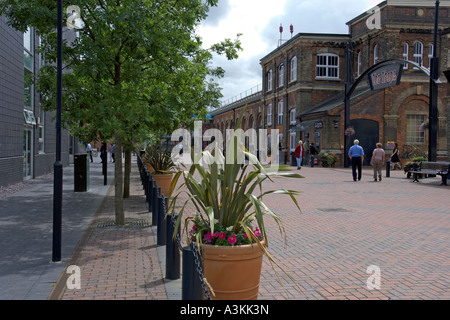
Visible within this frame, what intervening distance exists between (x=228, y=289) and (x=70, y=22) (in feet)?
19.4

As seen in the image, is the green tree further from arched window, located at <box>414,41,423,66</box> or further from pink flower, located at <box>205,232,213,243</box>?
arched window, located at <box>414,41,423,66</box>

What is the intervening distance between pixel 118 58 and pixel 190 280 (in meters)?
6.05

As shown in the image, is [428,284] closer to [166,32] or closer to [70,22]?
[166,32]

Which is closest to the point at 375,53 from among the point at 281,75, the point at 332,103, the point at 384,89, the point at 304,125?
→ the point at 384,89

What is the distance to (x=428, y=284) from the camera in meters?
5.06

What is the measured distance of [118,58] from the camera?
27.6 ft

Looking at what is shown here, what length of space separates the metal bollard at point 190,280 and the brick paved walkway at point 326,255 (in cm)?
121

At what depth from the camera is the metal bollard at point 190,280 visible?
3320 millimetres

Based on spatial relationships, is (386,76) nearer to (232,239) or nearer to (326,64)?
(326,64)

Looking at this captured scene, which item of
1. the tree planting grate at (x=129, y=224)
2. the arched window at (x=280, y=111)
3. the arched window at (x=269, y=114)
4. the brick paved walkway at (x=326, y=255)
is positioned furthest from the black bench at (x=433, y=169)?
the arched window at (x=269, y=114)

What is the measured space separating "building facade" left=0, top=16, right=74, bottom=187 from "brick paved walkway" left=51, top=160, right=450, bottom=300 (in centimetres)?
606

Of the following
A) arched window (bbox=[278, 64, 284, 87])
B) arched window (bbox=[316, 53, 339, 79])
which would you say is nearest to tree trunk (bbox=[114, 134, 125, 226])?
arched window (bbox=[316, 53, 339, 79])

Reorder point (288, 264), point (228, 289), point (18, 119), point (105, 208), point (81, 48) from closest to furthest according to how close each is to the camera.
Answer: point (228, 289), point (288, 264), point (81, 48), point (105, 208), point (18, 119)

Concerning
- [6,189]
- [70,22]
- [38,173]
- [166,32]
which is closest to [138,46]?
[166,32]
